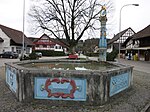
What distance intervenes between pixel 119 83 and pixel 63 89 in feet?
8.57

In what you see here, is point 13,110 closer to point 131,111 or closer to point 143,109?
point 131,111

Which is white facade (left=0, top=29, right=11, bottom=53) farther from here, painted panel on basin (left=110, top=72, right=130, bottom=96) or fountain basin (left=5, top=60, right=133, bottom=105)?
fountain basin (left=5, top=60, right=133, bottom=105)

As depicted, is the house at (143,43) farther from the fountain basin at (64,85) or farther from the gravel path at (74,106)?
the fountain basin at (64,85)

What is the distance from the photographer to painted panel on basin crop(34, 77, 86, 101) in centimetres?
714

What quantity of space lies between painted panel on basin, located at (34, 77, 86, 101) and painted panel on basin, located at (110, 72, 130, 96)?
125 cm

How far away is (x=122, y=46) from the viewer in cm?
6197

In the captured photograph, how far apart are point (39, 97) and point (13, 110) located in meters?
1.03

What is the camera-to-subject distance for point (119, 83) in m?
8.62

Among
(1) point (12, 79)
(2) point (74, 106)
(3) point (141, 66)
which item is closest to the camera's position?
(2) point (74, 106)

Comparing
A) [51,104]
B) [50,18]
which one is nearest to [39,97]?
[51,104]

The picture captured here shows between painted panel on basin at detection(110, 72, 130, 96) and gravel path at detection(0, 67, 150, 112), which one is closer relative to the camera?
gravel path at detection(0, 67, 150, 112)

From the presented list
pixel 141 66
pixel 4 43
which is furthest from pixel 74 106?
pixel 4 43

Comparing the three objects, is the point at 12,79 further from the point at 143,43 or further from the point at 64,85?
the point at 143,43

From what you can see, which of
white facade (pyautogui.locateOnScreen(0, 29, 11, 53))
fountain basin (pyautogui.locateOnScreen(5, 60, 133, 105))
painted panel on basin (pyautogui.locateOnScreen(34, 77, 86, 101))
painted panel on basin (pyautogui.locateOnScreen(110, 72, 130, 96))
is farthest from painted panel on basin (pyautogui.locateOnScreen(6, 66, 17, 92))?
white facade (pyautogui.locateOnScreen(0, 29, 11, 53))
